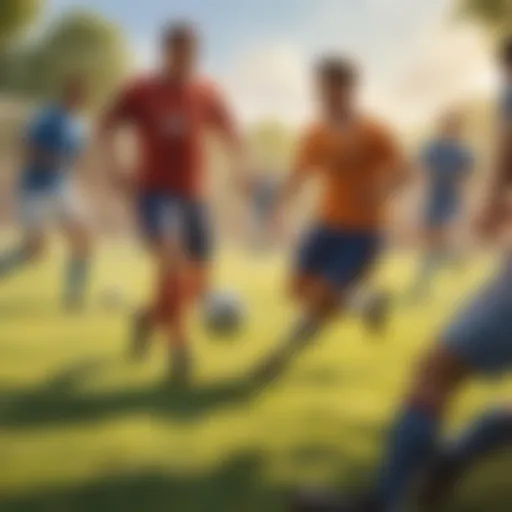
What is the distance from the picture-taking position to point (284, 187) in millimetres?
1684

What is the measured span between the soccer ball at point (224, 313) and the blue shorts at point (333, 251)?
99mm

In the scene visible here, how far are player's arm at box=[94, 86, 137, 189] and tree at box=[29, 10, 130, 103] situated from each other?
0.02 m

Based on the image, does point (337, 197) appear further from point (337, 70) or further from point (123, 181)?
point (123, 181)

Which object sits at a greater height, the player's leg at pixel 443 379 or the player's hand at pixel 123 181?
the player's hand at pixel 123 181

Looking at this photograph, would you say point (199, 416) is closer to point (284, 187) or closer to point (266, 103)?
point (284, 187)

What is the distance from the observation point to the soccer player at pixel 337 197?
5.54 feet

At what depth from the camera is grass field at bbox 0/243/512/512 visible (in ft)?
5.32

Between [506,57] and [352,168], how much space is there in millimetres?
256

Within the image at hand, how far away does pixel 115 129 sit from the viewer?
1.68 metres

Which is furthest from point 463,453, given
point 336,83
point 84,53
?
point 84,53

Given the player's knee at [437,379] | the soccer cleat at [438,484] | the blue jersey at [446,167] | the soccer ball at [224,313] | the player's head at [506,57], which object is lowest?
the soccer cleat at [438,484]

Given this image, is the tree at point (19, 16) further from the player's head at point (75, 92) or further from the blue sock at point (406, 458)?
the blue sock at point (406, 458)

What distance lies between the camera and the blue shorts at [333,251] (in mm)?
1688

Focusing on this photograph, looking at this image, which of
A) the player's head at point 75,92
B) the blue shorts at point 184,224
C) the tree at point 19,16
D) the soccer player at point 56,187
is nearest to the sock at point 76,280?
the soccer player at point 56,187
